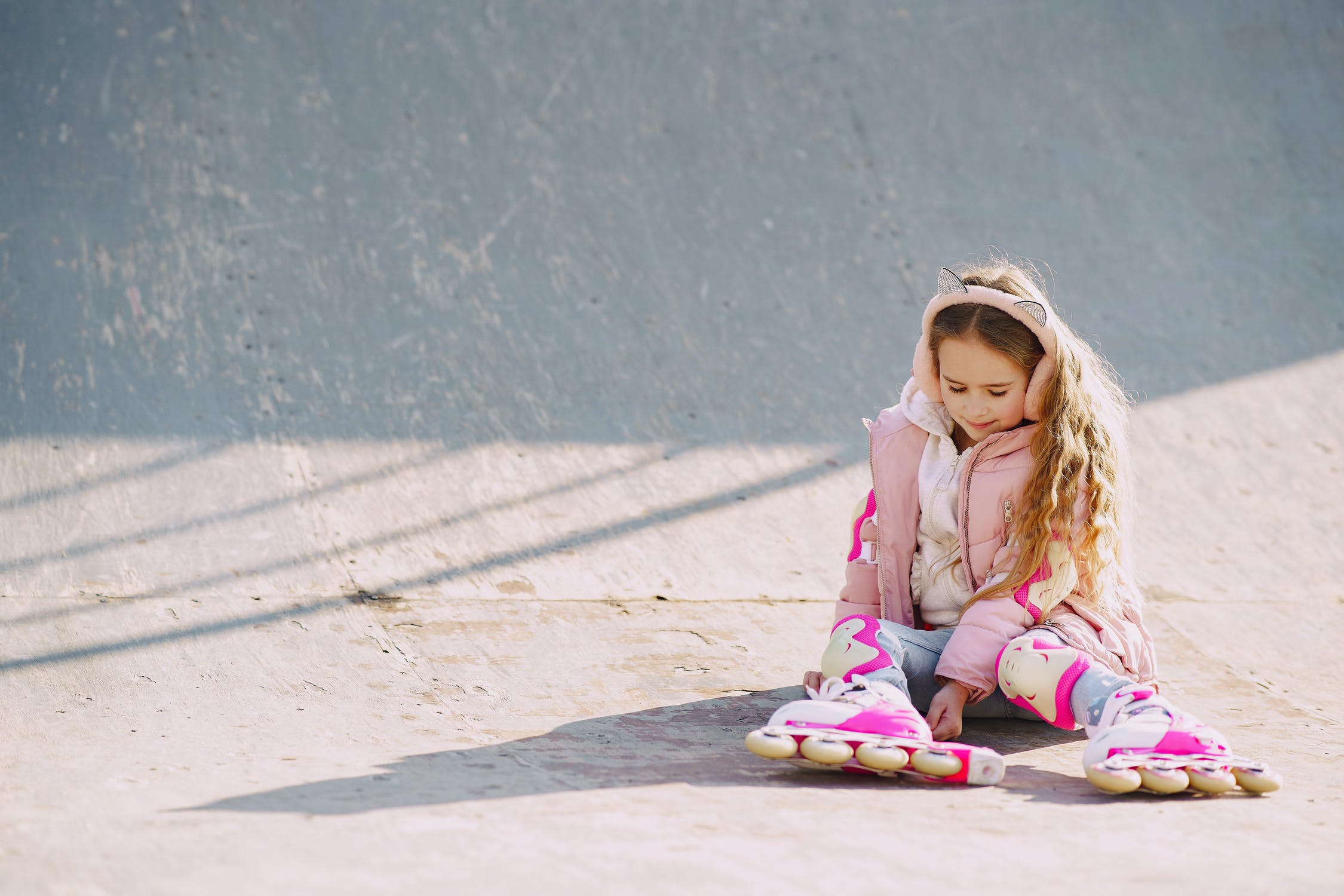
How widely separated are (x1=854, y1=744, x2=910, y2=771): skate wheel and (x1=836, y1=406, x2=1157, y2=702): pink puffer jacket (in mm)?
322

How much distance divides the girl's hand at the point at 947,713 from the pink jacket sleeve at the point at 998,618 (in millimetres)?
28

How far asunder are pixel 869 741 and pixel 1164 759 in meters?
0.44

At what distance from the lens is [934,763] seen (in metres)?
1.75

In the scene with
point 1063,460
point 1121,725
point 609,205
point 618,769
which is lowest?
point 618,769

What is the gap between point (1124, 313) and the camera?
13.7ft

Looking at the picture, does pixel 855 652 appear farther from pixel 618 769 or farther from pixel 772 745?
pixel 618 769

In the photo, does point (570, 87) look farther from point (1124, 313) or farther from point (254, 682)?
point (254, 682)

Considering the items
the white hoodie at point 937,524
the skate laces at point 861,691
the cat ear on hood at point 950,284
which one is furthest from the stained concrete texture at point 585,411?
the cat ear on hood at point 950,284

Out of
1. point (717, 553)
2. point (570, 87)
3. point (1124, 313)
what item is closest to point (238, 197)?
point (570, 87)

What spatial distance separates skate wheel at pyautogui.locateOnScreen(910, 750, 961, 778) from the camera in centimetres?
175

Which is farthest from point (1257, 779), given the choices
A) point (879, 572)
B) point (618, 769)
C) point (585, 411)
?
point (585, 411)

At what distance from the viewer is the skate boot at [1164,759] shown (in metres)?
1.75

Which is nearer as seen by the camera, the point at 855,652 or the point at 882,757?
the point at 882,757

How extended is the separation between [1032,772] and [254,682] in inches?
55.0
